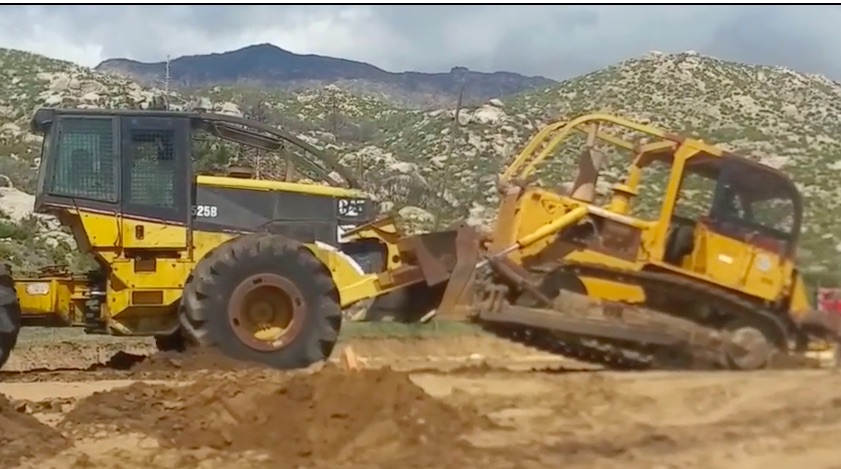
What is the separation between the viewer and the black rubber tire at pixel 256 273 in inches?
496

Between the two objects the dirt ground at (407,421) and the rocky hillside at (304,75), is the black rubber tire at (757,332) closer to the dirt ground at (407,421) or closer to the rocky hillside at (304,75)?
the dirt ground at (407,421)

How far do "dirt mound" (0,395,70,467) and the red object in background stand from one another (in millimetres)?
9124

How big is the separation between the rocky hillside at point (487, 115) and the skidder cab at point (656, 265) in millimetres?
22158

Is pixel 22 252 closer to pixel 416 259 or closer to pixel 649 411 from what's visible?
pixel 416 259

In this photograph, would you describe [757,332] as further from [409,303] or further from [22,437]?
[22,437]

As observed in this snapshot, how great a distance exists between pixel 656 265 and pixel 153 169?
204 inches

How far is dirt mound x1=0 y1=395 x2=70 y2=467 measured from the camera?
327 inches

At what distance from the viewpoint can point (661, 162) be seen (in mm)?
14297

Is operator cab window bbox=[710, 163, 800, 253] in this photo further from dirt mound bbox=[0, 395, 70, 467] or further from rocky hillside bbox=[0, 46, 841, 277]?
rocky hillside bbox=[0, 46, 841, 277]

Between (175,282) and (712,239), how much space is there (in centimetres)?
554

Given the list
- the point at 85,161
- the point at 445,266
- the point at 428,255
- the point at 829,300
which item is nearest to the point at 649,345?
the point at 445,266

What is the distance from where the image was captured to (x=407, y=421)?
8992mm

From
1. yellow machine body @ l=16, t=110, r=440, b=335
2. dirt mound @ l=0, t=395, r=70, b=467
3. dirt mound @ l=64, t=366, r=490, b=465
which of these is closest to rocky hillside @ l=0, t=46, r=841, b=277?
yellow machine body @ l=16, t=110, r=440, b=335

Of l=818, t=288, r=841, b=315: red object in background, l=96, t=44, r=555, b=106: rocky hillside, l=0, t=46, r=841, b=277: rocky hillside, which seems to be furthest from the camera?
l=96, t=44, r=555, b=106: rocky hillside
